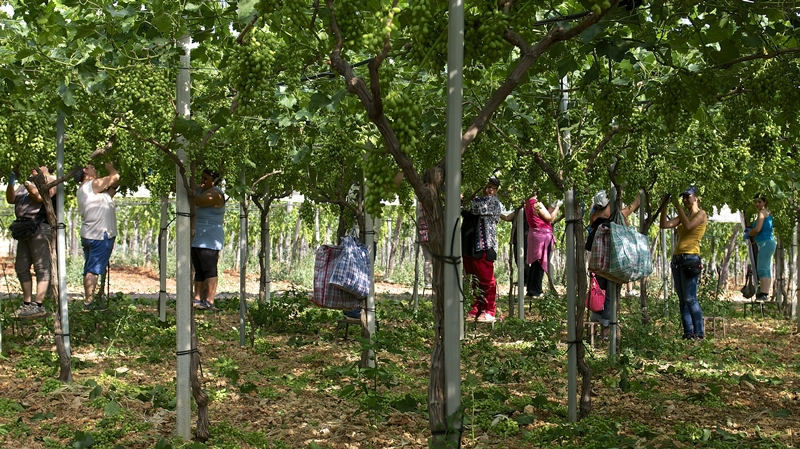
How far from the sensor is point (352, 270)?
5234mm

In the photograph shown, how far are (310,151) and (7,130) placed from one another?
2179 mm

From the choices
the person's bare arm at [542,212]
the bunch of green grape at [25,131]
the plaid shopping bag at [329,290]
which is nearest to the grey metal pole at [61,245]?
the bunch of green grape at [25,131]

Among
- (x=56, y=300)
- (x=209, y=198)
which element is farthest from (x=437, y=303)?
(x=209, y=198)

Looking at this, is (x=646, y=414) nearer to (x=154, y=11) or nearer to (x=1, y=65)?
(x=154, y=11)

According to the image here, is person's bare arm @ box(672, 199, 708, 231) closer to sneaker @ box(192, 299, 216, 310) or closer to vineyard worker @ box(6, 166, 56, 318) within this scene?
sneaker @ box(192, 299, 216, 310)

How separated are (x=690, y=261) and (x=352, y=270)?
12.3 feet

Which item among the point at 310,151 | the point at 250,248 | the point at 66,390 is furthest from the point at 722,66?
the point at 250,248

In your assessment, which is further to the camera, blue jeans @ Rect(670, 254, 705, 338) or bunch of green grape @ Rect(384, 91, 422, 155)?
blue jeans @ Rect(670, 254, 705, 338)

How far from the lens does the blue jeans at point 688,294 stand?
23.5 ft

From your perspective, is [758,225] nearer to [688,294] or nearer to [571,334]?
[688,294]

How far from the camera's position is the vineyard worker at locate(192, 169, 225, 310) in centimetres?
676

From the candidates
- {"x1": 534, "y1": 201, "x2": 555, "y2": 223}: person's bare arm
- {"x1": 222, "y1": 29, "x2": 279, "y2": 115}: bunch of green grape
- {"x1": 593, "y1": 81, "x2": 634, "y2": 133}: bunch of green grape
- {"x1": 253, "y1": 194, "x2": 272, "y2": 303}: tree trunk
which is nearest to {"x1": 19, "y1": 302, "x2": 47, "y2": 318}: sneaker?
{"x1": 253, "y1": 194, "x2": 272, "y2": 303}: tree trunk

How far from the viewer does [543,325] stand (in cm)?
693

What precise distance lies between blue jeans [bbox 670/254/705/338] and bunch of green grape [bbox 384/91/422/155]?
5467mm
